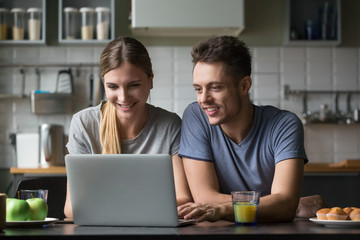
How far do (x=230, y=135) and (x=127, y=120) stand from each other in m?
0.40

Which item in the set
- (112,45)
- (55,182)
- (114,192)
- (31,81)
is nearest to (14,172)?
(31,81)

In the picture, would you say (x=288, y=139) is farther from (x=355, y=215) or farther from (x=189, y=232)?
(x=189, y=232)

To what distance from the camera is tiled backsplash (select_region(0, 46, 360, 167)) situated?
4598mm

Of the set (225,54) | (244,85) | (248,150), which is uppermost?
(225,54)

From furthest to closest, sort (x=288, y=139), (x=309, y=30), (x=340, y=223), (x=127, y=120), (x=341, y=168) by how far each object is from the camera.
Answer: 1. (x=309, y=30)
2. (x=341, y=168)
3. (x=127, y=120)
4. (x=288, y=139)
5. (x=340, y=223)

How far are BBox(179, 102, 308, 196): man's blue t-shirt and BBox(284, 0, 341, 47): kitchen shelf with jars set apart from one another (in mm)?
2466

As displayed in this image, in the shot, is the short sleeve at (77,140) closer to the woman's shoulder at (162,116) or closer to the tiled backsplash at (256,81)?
the woman's shoulder at (162,116)

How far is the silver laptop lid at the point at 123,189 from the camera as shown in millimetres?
1563

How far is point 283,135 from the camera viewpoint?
2.12 meters

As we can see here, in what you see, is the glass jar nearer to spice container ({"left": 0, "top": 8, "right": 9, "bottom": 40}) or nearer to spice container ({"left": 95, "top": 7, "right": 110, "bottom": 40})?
spice container ({"left": 0, "top": 8, "right": 9, "bottom": 40})

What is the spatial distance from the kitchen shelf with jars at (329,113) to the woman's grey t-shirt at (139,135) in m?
2.42

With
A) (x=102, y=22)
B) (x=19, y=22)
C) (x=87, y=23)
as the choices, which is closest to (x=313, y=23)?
(x=102, y=22)

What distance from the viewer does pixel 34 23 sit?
4.41 meters

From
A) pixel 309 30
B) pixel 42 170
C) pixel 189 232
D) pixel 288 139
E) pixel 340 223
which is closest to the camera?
pixel 189 232
